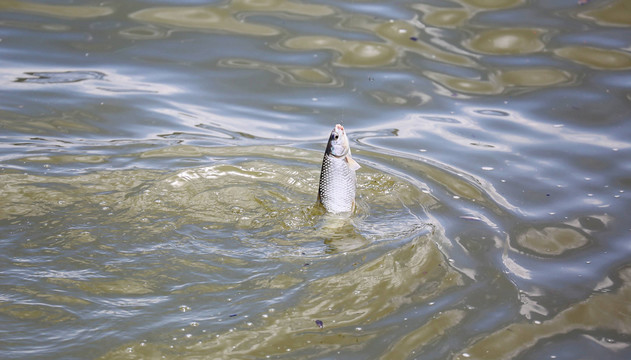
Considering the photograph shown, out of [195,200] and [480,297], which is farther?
[195,200]

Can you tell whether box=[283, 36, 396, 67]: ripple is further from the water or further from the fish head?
the fish head

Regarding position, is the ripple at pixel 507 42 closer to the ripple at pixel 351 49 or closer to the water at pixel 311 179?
the water at pixel 311 179

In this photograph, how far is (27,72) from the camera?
25.2ft

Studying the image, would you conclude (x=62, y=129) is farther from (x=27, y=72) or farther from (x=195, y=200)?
(x=195, y=200)

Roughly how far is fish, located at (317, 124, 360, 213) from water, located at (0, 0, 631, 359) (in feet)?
0.59

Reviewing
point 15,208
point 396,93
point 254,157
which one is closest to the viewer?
point 15,208

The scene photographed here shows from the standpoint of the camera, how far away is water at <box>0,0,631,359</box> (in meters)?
3.95

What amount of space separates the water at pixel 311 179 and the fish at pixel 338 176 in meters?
0.18

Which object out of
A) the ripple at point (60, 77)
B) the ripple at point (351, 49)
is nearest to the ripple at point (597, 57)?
the ripple at point (351, 49)

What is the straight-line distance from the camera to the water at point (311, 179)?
3.95m

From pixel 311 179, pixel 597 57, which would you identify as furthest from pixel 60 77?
pixel 597 57

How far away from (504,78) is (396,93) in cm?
122

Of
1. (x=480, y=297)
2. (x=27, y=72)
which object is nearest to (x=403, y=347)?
(x=480, y=297)

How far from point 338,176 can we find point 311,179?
0.99 m
